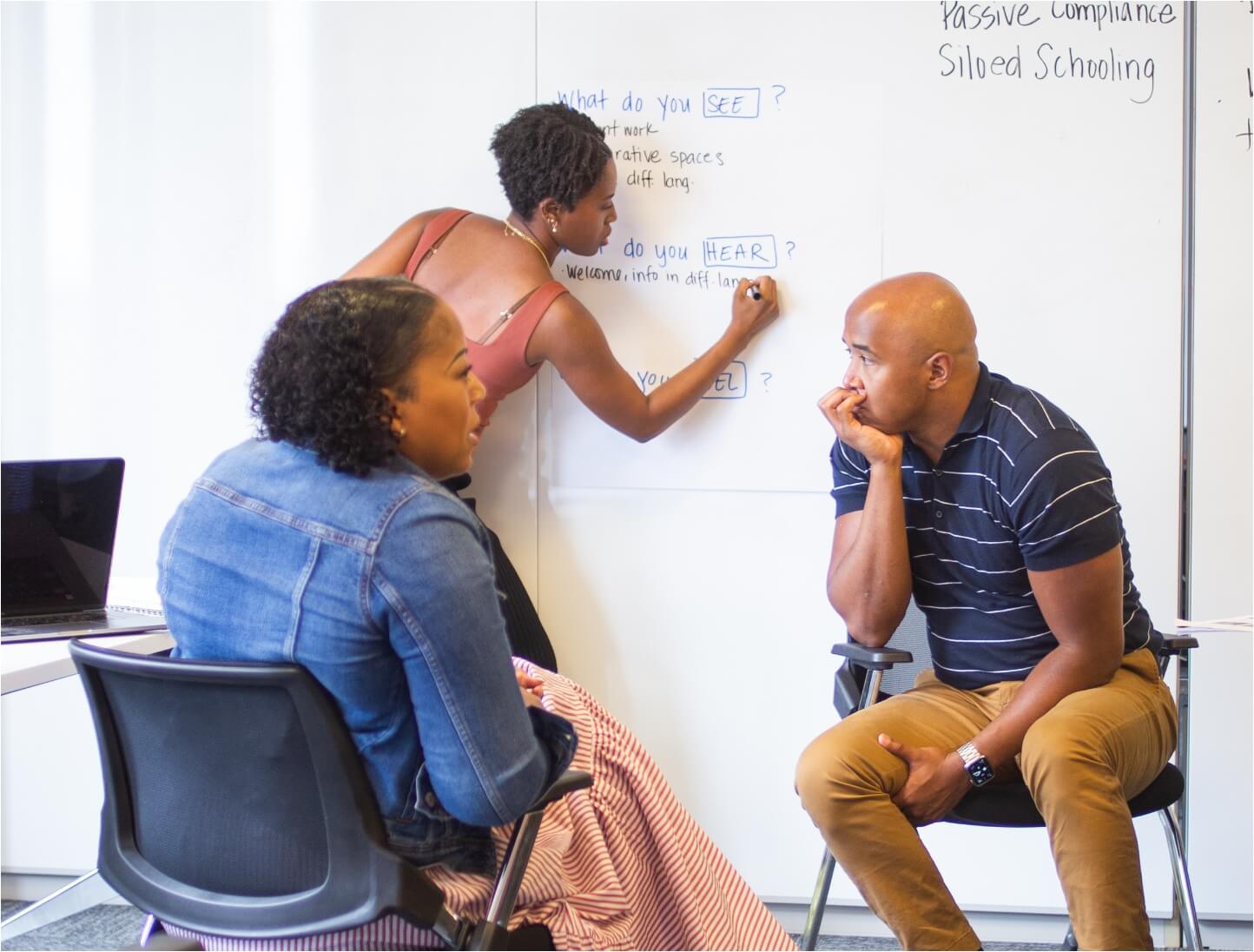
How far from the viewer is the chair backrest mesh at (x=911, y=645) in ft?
7.52

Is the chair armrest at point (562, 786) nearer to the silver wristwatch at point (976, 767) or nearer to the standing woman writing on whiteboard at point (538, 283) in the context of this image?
the silver wristwatch at point (976, 767)


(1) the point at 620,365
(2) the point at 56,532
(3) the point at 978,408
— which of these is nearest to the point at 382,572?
(2) the point at 56,532

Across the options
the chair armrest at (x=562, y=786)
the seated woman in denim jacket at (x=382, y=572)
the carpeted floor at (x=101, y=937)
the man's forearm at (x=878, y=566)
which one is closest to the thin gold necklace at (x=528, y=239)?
the man's forearm at (x=878, y=566)

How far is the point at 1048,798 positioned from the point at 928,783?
0.59 ft

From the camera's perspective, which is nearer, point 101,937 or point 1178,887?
point 1178,887

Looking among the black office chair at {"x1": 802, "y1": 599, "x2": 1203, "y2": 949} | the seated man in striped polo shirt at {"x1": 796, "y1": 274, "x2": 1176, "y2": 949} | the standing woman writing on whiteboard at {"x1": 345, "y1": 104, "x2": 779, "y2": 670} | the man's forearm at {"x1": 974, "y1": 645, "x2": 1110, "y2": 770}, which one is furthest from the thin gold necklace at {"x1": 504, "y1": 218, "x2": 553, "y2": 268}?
the man's forearm at {"x1": 974, "y1": 645, "x2": 1110, "y2": 770}

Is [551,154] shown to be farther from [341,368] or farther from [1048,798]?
[1048,798]

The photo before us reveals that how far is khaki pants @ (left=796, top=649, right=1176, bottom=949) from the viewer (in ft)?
5.82

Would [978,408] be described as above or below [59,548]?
above

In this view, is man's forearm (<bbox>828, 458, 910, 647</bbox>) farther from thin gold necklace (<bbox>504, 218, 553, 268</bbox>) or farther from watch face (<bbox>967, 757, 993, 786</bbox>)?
thin gold necklace (<bbox>504, 218, 553, 268</bbox>)

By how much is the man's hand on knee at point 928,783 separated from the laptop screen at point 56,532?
1.31 m

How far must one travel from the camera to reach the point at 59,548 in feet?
6.15

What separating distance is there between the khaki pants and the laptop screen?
3.95 ft

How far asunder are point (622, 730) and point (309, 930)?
0.52m
